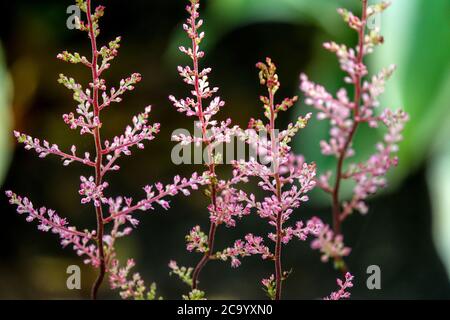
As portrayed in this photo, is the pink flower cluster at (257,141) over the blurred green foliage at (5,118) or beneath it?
beneath

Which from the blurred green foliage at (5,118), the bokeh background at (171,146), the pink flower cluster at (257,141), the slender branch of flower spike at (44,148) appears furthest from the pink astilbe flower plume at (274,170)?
the blurred green foliage at (5,118)

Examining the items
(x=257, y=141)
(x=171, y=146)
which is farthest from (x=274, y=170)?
(x=171, y=146)

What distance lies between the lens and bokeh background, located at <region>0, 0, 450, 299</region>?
1.01 metres

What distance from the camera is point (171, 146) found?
1157mm

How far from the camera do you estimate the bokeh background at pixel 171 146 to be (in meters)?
1.01

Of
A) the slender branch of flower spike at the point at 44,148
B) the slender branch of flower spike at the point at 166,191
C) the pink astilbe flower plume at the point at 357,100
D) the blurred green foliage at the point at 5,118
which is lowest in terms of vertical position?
the slender branch of flower spike at the point at 166,191

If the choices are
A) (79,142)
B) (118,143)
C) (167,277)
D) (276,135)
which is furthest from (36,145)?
(79,142)

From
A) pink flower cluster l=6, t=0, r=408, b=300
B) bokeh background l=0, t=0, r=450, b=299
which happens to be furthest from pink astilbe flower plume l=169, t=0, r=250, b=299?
bokeh background l=0, t=0, r=450, b=299

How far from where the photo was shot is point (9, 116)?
3.68 ft

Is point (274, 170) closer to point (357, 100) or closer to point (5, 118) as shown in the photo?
point (357, 100)

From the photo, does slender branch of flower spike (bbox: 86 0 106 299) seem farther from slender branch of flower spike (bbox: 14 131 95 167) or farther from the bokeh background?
the bokeh background

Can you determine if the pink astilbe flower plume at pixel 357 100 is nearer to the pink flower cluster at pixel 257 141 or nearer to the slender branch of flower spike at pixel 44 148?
the pink flower cluster at pixel 257 141

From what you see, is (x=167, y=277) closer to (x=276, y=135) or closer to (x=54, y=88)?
(x=54, y=88)
